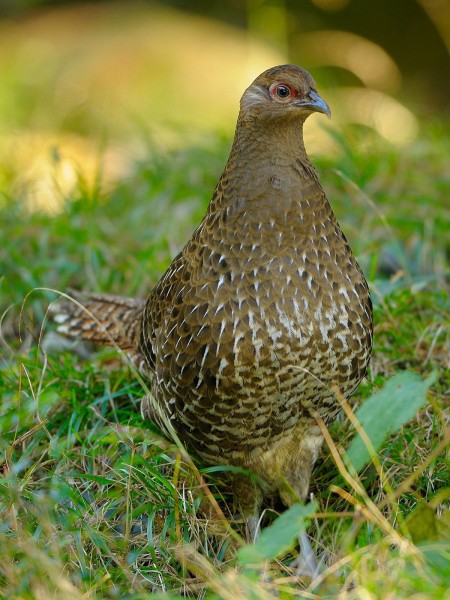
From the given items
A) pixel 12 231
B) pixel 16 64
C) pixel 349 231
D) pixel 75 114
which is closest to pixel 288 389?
pixel 349 231

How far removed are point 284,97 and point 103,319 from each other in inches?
57.6

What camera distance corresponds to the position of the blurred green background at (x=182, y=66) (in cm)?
656

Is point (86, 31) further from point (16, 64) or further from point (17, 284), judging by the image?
point (17, 284)

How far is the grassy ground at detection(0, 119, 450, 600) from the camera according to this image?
2.42 m

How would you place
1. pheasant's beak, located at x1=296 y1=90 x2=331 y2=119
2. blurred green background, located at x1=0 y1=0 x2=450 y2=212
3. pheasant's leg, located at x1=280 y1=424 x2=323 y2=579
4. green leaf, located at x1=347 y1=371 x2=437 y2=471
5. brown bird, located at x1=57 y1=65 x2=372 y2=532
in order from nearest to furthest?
green leaf, located at x1=347 y1=371 x2=437 y2=471, brown bird, located at x1=57 y1=65 x2=372 y2=532, pheasant's beak, located at x1=296 y1=90 x2=331 y2=119, pheasant's leg, located at x1=280 y1=424 x2=323 y2=579, blurred green background, located at x1=0 y1=0 x2=450 y2=212

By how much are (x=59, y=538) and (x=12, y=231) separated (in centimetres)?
259

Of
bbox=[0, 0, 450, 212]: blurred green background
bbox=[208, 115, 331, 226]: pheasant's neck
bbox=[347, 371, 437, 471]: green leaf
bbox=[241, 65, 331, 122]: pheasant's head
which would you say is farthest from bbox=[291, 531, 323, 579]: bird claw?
bbox=[0, 0, 450, 212]: blurred green background

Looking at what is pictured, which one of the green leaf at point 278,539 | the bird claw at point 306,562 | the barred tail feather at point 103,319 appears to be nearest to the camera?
the green leaf at point 278,539

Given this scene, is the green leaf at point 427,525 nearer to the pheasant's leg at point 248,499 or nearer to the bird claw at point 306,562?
the bird claw at point 306,562

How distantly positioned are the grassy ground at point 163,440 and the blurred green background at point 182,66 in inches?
37.2

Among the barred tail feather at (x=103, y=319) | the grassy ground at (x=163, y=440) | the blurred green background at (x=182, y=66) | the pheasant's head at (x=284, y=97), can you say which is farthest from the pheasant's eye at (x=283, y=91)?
the blurred green background at (x=182, y=66)

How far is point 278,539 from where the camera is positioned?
2.25 metres

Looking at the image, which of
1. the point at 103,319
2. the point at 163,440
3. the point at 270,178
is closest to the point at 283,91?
the point at 270,178

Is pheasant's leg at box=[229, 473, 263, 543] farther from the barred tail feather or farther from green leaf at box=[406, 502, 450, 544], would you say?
the barred tail feather
